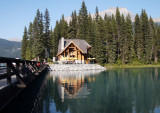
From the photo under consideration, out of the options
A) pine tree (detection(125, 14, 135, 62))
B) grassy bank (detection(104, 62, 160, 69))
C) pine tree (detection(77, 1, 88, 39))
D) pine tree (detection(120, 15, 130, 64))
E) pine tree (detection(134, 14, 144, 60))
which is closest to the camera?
grassy bank (detection(104, 62, 160, 69))

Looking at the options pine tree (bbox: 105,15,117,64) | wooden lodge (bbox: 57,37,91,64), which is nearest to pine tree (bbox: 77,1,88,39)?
pine tree (bbox: 105,15,117,64)

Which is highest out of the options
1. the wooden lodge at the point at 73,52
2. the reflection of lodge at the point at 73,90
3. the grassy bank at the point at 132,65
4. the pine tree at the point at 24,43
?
the pine tree at the point at 24,43

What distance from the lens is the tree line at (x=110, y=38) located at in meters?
57.2

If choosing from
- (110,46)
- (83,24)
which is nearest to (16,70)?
(110,46)

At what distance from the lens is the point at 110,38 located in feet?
196

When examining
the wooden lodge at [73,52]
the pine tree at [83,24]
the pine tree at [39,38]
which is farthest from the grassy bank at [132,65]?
the pine tree at [39,38]

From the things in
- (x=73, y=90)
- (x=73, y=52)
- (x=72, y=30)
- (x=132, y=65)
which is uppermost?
(x=72, y=30)

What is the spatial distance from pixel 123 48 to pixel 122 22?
10084 millimetres

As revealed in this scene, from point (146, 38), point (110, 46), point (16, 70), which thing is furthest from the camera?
point (146, 38)

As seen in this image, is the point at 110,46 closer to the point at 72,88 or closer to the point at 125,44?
the point at 125,44

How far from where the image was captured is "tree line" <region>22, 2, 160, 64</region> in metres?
57.2

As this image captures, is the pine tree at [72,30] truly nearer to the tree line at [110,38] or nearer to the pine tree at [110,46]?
the tree line at [110,38]

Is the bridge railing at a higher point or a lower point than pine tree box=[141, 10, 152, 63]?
lower

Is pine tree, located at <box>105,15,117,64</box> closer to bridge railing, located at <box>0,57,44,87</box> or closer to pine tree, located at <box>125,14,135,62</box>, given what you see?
pine tree, located at <box>125,14,135,62</box>
